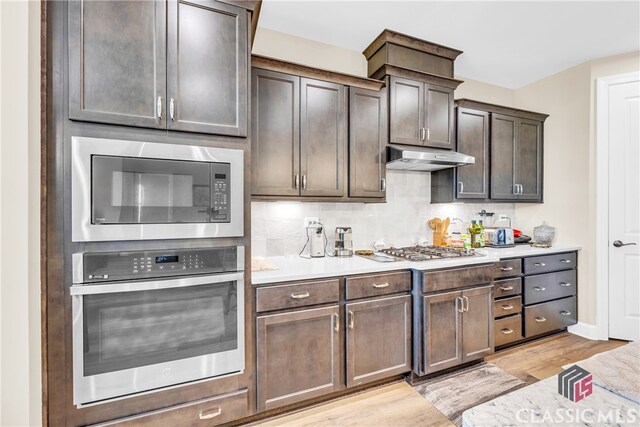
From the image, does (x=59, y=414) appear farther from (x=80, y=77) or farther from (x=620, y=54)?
(x=620, y=54)

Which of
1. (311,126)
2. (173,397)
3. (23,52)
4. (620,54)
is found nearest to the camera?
(23,52)

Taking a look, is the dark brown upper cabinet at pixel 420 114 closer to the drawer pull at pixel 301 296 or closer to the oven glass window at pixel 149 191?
the drawer pull at pixel 301 296

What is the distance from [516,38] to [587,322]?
9.66 feet

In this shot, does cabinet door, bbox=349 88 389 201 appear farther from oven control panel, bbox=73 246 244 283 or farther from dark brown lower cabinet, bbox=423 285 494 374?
oven control panel, bbox=73 246 244 283

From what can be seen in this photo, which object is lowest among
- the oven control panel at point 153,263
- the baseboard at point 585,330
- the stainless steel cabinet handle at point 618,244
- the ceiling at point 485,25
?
the baseboard at point 585,330

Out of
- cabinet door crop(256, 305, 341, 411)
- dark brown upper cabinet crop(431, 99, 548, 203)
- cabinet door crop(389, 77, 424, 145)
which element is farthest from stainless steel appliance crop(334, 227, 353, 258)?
dark brown upper cabinet crop(431, 99, 548, 203)

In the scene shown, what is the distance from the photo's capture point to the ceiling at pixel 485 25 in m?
2.32

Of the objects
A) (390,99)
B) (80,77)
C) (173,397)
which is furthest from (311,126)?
(173,397)

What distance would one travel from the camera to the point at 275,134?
7.19 feet

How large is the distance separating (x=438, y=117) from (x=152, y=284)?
2655 mm

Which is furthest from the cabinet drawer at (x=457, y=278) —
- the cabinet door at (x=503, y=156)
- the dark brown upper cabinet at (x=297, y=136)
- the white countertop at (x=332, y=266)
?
the cabinet door at (x=503, y=156)

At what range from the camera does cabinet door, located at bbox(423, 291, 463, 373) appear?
7.33 feet

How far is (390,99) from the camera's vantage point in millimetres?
2592
